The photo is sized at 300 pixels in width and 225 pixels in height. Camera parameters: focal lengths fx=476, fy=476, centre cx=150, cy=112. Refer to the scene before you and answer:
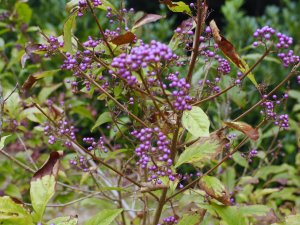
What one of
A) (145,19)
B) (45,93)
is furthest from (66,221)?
(45,93)

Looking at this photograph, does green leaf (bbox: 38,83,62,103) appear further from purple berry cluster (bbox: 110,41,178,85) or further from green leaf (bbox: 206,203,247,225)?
purple berry cluster (bbox: 110,41,178,85)

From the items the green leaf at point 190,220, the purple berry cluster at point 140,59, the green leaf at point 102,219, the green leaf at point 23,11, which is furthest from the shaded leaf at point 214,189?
the green leaf at point 23,11

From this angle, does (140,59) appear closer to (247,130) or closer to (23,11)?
(247,130)

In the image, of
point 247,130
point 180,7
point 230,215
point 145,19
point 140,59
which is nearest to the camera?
point 140,59

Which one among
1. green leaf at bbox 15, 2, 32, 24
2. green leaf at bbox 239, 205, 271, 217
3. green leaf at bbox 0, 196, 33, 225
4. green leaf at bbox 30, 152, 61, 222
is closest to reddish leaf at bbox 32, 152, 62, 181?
green leaf at bbox 30, 152, 61, 222

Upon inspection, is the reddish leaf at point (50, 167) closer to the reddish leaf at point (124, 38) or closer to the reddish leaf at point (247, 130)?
the reddish leaf at point (124, 38)
